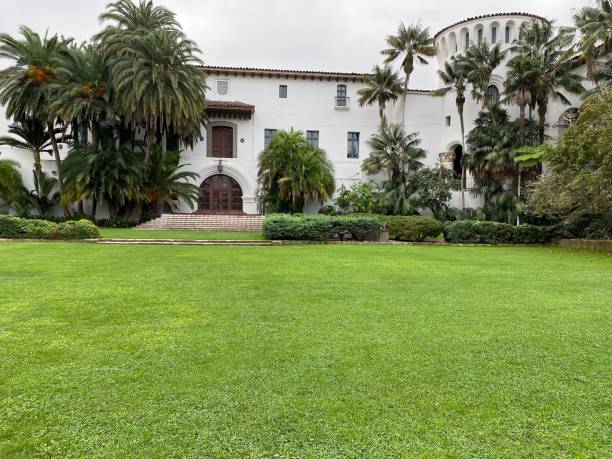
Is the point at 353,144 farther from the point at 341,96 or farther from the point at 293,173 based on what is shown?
the point at 293,173

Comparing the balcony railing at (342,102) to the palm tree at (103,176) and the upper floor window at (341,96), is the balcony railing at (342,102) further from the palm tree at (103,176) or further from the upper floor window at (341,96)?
the palm tree at (103,176)

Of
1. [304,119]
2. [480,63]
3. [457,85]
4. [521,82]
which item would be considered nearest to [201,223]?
[304,119]

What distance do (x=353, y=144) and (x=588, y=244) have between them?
59.8 feet

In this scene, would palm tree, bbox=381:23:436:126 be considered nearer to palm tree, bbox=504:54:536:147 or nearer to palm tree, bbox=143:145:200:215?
palm tree, bbox=504:54:536:147

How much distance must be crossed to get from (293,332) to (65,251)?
11306 millimetres

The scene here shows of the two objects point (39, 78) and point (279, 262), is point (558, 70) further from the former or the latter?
point (39, 78)

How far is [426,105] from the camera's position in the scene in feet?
109

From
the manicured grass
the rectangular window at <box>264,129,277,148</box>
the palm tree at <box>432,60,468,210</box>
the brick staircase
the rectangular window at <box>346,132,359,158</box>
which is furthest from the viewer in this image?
the rectangular window at <box>346,132,359,158</box>

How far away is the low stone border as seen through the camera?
58.0ft

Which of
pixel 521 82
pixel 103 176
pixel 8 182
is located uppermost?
pixel 521 82

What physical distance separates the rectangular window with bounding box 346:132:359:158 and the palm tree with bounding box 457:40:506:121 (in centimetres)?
856

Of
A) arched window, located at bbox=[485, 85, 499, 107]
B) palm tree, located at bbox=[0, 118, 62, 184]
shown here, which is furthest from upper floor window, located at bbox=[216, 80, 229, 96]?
arched window, located at bbox=[485, 85, 499, 107]

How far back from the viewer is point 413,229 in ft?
69.3

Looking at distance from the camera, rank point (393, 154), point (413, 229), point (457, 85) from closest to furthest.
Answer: point (413, 229) → point (457, 85) → point (393, 154)
